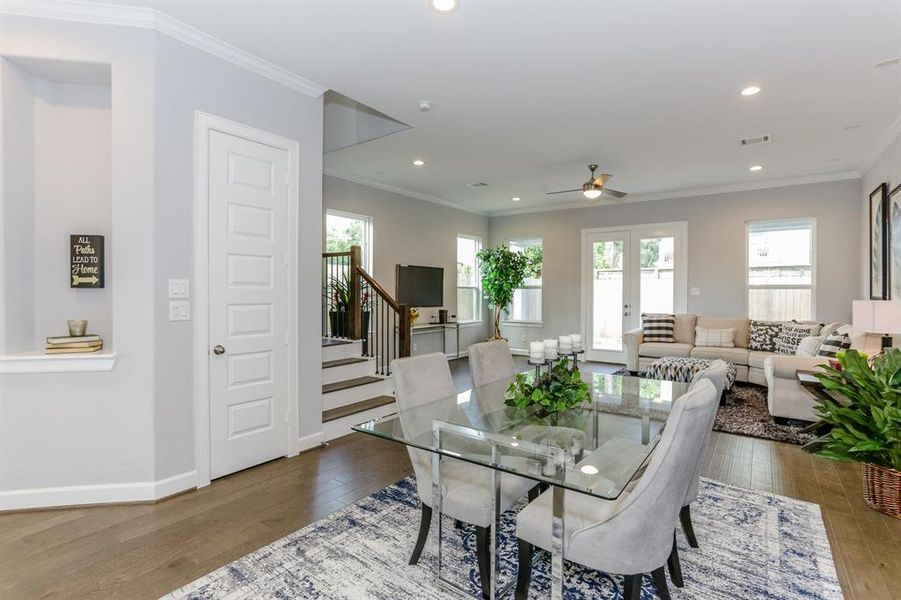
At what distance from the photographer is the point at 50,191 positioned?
9.39 ft

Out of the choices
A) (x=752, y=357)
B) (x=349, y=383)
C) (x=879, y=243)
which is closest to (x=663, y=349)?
(x=752, y=357)

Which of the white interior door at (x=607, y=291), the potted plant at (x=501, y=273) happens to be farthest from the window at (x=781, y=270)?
the potted plant at (x=501, y=273)

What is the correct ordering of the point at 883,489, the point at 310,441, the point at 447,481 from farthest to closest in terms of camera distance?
the point at 310,441, the point at 883,489, the point at 447,481

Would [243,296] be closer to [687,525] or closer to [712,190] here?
[687,525]

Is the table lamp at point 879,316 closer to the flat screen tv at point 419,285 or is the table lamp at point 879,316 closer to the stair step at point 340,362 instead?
the stair step at point 340,362

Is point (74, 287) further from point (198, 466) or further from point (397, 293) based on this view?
point (397, 293)

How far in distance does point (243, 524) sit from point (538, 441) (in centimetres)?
171

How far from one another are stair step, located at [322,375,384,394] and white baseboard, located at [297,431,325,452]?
42 centimetres

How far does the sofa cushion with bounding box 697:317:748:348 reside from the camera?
6.27 metres

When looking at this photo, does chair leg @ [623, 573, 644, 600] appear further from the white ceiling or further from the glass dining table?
the white ceiling

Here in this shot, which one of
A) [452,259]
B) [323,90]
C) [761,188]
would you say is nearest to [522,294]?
[452,259]

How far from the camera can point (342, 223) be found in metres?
6.44

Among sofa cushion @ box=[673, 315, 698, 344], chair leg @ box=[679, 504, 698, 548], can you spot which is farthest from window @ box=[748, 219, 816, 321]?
chair leg @ box=[679, 504, 698, 548]

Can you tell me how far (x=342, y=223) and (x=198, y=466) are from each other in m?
4.16
